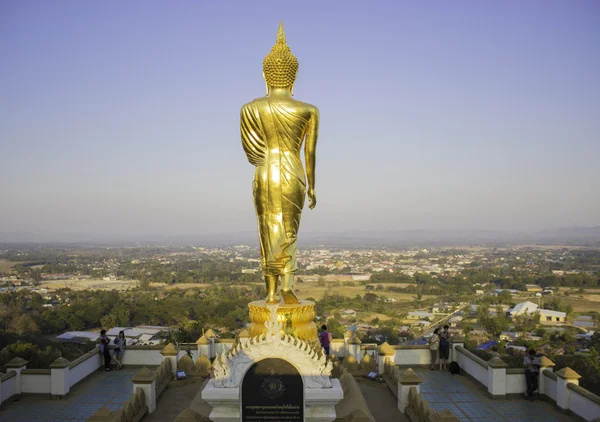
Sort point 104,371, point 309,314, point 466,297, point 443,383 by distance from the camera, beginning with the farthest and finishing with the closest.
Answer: point 466,297 < point 104,371 < point 443,383 < point 309,314

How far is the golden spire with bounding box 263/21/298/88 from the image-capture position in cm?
754

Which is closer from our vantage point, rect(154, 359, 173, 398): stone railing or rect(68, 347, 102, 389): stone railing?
rect(154, 359, 173, 398): stone railing

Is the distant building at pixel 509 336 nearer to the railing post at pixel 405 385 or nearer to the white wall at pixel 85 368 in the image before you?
the railing post at pixel 405 385

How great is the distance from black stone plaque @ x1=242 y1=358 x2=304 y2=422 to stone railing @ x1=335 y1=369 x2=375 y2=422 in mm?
786

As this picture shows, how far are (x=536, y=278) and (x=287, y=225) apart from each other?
5470 centimetres

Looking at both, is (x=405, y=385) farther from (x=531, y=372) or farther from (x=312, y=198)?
(x=312, y=198)

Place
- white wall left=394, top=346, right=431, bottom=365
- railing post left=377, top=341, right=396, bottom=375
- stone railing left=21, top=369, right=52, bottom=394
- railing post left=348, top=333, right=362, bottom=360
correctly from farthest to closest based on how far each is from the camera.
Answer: white wall left=394, top=346, right=431, bottom=365 < railing post left=348, top=333, right=362, bottom=360 < railing post left=377, top=341, right=396, bottom=375 < stone railing left=21, top=369, right=52, bottom=394

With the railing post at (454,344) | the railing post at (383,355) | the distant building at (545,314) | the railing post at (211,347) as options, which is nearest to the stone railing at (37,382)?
the railing post at (211,347)

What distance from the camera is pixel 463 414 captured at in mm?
7430

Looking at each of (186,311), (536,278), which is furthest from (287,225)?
(536,278)

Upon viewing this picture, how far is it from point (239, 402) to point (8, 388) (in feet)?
16.6

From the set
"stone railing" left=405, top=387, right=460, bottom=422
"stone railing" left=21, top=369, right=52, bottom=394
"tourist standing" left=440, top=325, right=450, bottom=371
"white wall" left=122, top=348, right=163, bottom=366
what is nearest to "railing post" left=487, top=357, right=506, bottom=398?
"tourist standing" left=440, top=325, right=450, bottom=371

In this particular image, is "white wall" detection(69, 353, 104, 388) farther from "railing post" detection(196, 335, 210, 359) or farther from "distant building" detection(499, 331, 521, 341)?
"distant building" detection(499, 331, 521, 341)

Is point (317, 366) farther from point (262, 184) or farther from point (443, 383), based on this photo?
point (443, 383)
